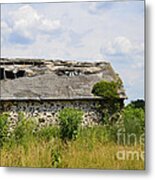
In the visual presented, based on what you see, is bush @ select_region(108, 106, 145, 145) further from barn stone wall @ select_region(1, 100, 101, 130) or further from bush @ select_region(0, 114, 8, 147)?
bush @ select_region(0, 114, 8, 147)

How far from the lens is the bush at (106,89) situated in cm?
280

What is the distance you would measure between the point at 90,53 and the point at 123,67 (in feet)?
0.54

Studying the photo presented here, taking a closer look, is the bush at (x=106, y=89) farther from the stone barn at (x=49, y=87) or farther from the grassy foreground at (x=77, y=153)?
the grassy foreground at (x=77, y=153)

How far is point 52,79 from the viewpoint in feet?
9.39

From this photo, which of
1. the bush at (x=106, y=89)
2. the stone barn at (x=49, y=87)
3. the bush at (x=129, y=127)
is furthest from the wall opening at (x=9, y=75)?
the bush at (x=129, y=127)

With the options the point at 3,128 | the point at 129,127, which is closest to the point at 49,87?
the point at 3,128

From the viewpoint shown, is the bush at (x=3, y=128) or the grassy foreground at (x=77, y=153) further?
the bush at (x=3, y=128)

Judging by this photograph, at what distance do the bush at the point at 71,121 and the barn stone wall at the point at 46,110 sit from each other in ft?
0.06

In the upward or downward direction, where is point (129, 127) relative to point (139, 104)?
downward

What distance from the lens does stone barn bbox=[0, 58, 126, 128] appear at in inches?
111

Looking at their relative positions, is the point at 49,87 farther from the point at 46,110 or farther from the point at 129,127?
the point at 129,127

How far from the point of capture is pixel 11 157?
2.88m

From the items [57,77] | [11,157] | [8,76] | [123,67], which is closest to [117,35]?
[123,67]

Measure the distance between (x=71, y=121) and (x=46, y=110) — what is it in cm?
12
